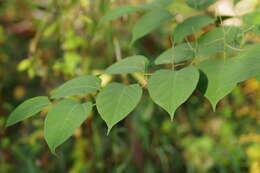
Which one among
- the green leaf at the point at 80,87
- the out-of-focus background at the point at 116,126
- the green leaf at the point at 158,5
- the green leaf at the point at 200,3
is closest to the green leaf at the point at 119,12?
the green leaf at the point at 158,5

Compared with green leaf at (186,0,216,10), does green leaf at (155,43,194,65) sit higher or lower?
lower

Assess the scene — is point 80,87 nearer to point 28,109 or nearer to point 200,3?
point 28,109

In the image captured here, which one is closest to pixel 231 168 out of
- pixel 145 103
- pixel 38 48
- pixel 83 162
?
pixel 145 103

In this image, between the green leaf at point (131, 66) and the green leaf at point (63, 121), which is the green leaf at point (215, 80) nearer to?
the green leaf at point (131, 66)

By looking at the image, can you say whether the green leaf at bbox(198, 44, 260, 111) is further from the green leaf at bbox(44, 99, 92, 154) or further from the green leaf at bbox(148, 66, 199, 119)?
the green leaf at bbox(44, 99, 92, 154)

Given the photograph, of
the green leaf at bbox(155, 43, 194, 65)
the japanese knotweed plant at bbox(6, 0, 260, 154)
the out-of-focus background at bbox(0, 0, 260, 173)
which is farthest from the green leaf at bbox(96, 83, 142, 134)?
the out-of-focus background at bbox(0, 0, 260, 173)

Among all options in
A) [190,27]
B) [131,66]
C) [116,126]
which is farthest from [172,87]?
[116,126]
